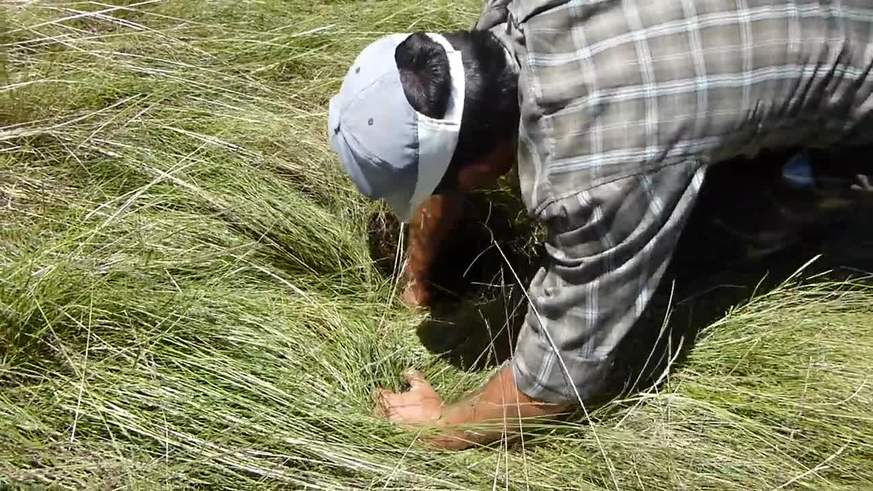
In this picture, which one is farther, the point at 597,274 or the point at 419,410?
the point at 419,410

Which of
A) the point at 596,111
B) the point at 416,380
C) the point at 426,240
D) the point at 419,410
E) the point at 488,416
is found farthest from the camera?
the point at 426,240

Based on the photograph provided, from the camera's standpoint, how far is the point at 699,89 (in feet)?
4.23

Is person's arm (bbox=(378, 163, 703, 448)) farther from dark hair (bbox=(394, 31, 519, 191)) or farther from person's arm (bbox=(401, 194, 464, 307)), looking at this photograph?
person's arm (bbox=(401, 194, 464, 307))

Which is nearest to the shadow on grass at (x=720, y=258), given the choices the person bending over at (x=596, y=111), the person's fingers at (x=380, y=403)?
the person's fingers at (x=380, y=403)

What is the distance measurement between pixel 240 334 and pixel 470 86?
627mm

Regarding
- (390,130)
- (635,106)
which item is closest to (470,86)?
(390,130)

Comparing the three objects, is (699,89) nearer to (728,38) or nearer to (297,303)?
(728,38)

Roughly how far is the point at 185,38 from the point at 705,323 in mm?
1396

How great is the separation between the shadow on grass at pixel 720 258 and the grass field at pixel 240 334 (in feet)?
0.16

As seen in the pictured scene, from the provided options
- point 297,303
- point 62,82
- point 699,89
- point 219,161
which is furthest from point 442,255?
point 62,82

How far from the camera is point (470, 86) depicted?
4.25 feet

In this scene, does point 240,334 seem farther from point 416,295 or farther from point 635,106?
point 635,106

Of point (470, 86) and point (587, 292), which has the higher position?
point (470, 86)

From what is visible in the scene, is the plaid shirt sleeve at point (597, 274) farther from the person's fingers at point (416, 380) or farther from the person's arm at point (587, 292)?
the person's fingers at point (416, 380)
